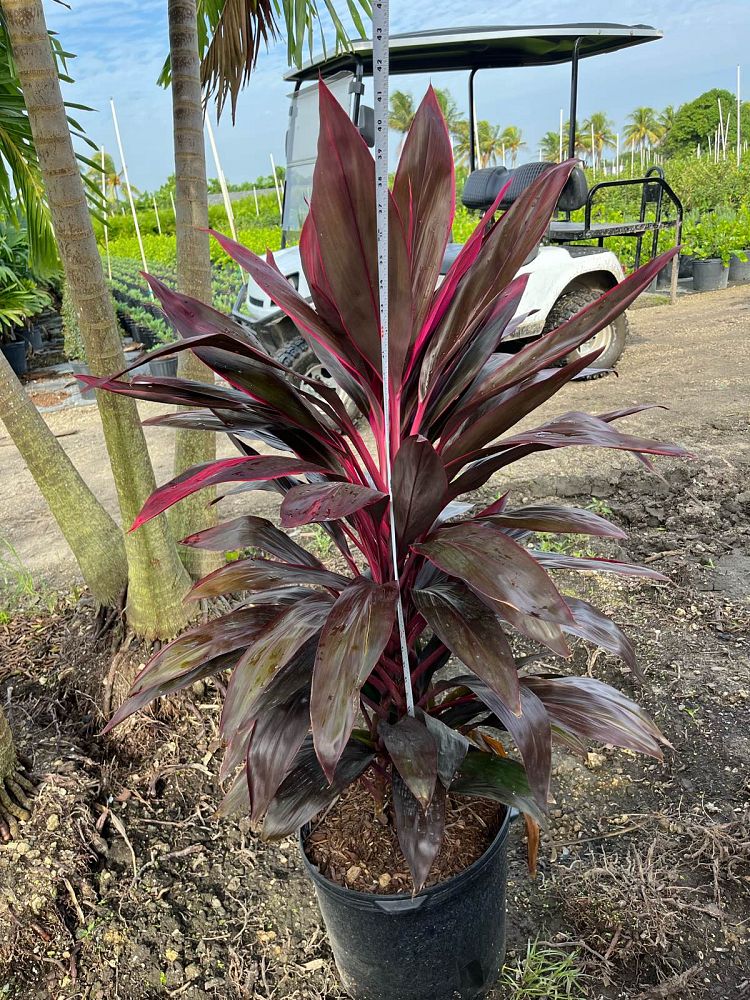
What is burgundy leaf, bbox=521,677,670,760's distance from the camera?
1.28 metres

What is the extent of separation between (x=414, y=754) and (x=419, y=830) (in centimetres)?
13

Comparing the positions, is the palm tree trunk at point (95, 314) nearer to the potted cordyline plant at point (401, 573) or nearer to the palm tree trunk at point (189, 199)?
the palm tree trunk at point (189, 199)

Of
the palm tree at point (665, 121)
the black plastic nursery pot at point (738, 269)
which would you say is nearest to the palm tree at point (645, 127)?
the palm tree at point (665, 121)

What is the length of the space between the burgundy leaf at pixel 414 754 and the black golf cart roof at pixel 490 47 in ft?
16.6

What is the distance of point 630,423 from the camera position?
4.89 m

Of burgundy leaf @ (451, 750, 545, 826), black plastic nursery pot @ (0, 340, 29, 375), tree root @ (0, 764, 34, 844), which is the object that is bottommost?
tree root @ (0, 764, 34, 844)

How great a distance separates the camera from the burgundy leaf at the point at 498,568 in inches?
36.2

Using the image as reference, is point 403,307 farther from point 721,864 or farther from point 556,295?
point 556,295

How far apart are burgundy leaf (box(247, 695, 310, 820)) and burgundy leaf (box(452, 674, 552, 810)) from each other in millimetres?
323

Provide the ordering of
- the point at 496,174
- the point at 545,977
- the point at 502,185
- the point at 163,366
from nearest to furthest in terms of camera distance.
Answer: the point at 545,977 < the point at 502,185 < the point at 496,174 < the point at 163,366

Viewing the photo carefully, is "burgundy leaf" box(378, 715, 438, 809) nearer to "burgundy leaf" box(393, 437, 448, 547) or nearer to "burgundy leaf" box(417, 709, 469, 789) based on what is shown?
"burgundy leaf" box(417, 709, 469, 789)

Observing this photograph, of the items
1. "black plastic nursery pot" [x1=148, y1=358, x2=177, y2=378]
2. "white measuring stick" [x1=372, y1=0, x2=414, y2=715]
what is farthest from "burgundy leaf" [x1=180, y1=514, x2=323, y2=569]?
"black plastic nursery pot" [x1=148, y1=358, x2=177, y2=378]

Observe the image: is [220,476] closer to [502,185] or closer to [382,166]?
[382,166]

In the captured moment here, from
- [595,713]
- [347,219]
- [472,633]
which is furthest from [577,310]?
[472,633]
